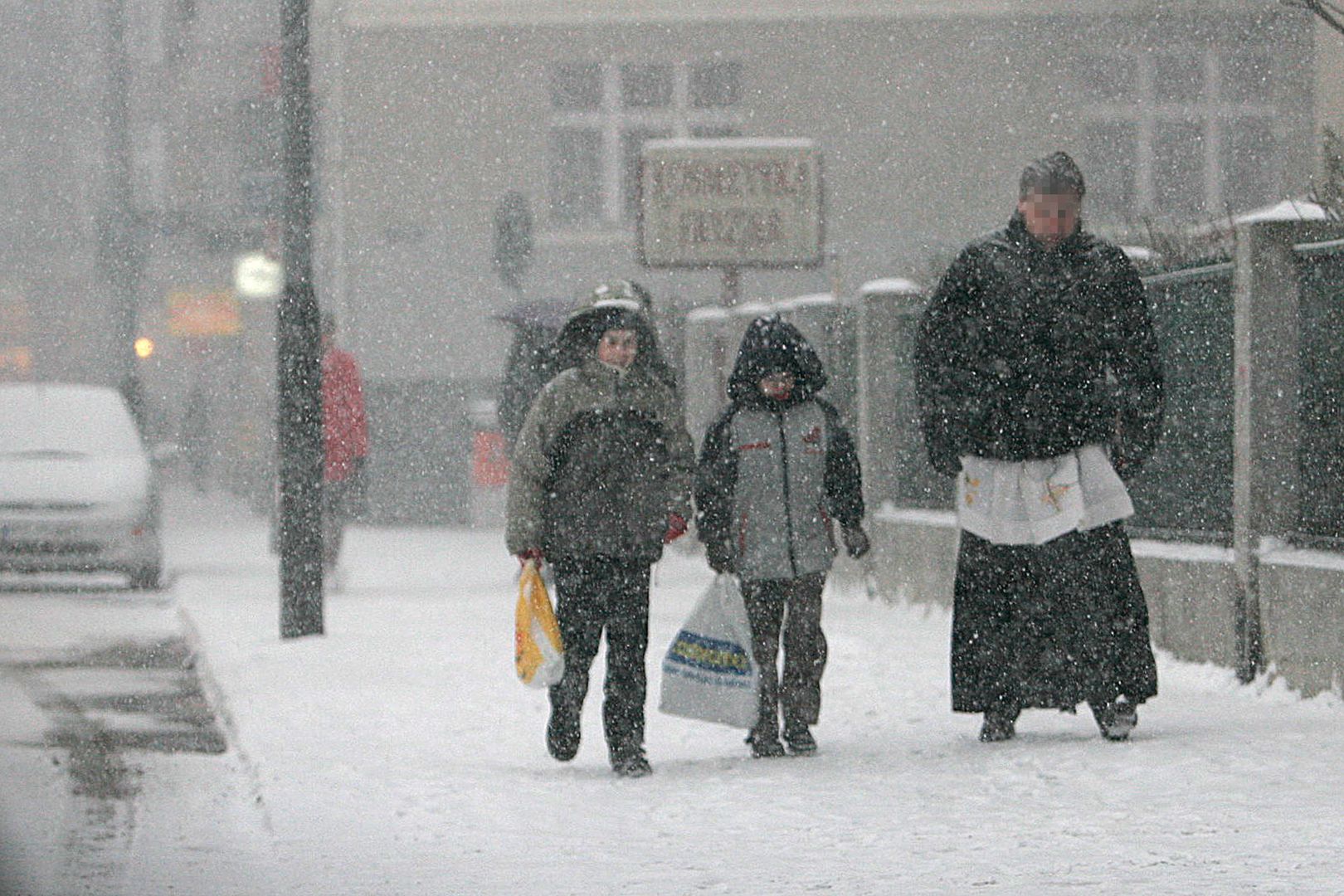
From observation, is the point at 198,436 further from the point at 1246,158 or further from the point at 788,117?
the point at 1246,158

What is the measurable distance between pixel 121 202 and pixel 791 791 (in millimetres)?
22163

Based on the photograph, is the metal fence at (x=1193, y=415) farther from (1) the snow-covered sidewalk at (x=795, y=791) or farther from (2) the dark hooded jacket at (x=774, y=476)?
(2) the dark hooded jacket at (x=774, y=476)

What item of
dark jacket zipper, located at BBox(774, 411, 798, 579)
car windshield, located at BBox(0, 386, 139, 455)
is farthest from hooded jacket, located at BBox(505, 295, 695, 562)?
car windshield, located at BBox(0, 386, 139, 455)

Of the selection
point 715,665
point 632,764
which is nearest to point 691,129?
point 715,665

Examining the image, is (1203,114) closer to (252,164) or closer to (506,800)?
(252,164)

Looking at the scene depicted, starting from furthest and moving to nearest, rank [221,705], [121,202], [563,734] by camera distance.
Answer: [121,202] → [221,705] → [563,734]

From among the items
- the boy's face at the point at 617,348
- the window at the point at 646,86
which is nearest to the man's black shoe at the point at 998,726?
the boy's face at the point at 617,348

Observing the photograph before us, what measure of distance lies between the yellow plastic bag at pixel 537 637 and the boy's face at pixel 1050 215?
6.38 feet

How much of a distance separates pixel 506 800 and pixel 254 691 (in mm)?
3202

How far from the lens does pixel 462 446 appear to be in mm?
Answer: 24016

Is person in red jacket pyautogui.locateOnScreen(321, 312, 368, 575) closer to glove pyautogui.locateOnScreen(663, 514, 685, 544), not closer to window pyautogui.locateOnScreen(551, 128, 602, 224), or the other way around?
glove pyautogui.locateOnScreen(663, 514, 685, 544)

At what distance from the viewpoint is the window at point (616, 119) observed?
1018 inches

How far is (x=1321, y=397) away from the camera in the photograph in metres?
9.68

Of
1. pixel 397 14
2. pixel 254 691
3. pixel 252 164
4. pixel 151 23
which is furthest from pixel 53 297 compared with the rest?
pixel 254 691
